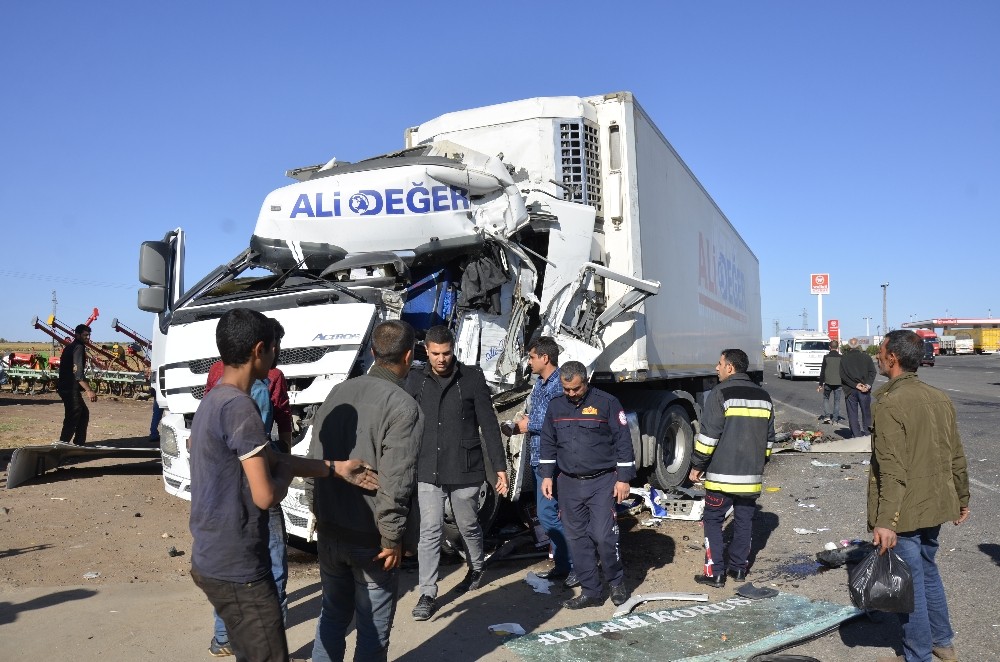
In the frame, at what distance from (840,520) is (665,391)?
2.44 m

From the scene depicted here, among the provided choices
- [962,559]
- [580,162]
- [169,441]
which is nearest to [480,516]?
[169,441]

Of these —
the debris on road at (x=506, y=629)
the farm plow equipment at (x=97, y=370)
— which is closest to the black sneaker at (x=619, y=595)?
the debris on road at (x=506, y=629)

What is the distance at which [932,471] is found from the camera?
3.85 metres

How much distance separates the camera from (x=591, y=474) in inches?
212

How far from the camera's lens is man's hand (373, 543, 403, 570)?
3.24 m

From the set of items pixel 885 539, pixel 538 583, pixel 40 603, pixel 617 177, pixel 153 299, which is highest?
pixel 617 177

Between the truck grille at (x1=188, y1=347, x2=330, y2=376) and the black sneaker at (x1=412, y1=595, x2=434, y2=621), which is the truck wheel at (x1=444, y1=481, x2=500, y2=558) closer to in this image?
the black sneaker at (x1=412, y1=595, x2=434, y2=621)

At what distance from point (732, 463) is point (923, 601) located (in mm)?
1864

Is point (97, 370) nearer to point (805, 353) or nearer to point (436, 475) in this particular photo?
point (436, 475)

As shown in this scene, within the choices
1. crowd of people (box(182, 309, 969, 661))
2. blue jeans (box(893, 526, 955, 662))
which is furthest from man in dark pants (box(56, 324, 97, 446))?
blue jeans (box(893, 526, 955, 662))

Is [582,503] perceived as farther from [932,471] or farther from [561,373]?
[932,471]

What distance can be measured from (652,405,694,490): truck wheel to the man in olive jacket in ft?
16.7

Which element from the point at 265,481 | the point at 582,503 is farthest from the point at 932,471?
the point at 265,481

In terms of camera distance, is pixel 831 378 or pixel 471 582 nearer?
pixel 471 582
